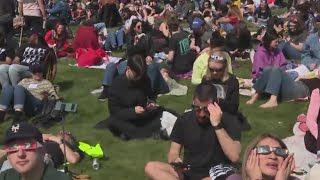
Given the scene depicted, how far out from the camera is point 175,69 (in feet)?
40.4

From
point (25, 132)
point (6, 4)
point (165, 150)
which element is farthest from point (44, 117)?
point (6, 4)

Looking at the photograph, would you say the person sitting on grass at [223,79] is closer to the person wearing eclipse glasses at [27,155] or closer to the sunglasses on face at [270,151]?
the sunglasses on face at [270,151]

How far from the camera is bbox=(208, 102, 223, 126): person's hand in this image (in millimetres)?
5953

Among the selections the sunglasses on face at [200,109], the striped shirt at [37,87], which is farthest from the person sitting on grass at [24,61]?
the sunglasses on face at [200,109]

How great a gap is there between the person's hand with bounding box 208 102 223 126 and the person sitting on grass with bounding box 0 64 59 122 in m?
4.36

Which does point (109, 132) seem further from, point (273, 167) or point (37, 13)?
point (37, 13)

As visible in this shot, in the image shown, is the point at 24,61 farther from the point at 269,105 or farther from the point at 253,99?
the point at 269,105

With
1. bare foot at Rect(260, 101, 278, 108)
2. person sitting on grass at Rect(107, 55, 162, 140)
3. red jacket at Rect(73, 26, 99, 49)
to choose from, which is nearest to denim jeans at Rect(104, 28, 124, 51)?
red jacket at Rect(73, 26, 99, 49)

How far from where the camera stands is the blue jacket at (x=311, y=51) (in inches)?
453

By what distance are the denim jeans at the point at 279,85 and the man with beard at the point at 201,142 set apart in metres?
3.86

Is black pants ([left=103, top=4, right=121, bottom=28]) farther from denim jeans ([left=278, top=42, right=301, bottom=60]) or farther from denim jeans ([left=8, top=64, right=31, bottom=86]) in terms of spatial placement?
denim jeans ([left=8, top=64, right=31, bottom=86])

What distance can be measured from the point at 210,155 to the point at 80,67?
7.49 metres

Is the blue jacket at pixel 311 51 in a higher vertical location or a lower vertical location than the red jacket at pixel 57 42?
higher

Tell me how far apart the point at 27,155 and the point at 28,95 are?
16.8 feet
